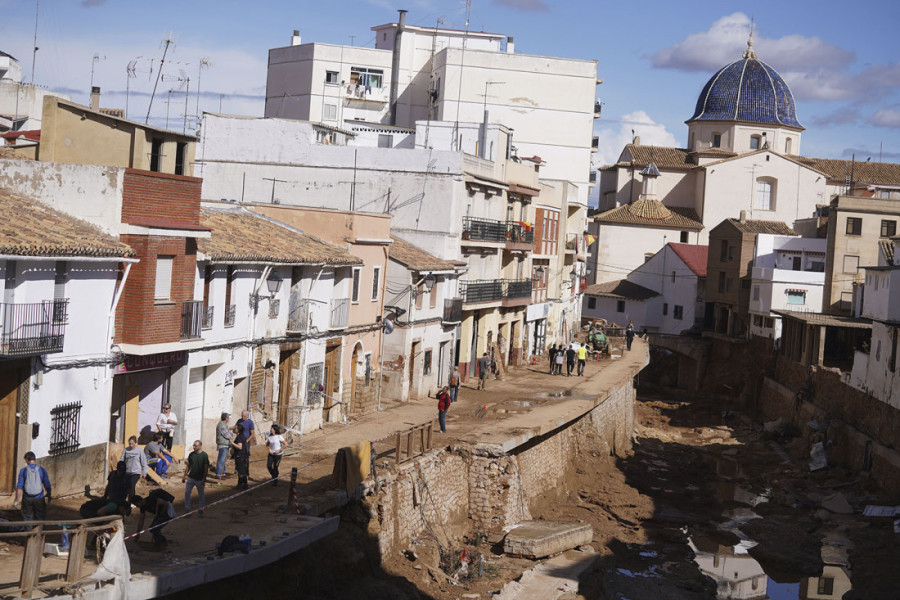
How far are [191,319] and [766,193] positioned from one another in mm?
72520

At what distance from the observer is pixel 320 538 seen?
2186cm

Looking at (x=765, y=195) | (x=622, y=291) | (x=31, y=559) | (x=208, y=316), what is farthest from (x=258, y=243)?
(x=765, y=195)

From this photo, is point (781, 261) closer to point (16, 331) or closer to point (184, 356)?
point (184, 356)

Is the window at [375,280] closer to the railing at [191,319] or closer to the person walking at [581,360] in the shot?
the railing at [191,319]

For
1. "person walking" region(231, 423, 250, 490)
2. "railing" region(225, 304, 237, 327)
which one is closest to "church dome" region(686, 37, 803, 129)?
"railing" region(225, 304, 237, 327)

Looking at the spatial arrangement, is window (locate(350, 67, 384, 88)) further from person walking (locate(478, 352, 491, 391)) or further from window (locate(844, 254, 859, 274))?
person walking (locate(478, 352, 491, 391))

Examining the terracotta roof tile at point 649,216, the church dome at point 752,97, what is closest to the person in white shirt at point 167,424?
the terracotta roof tile at point 649,216

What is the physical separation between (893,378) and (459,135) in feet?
72.9

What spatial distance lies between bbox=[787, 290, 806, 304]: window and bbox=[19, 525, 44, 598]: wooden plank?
55.9 meters

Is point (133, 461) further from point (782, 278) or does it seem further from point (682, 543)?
point (782, 278)

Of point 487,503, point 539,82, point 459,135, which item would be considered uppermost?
point 539,82

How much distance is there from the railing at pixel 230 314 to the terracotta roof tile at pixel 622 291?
54534 mm

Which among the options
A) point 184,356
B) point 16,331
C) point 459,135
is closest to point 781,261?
point 459,135

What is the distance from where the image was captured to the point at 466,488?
3111 cm
